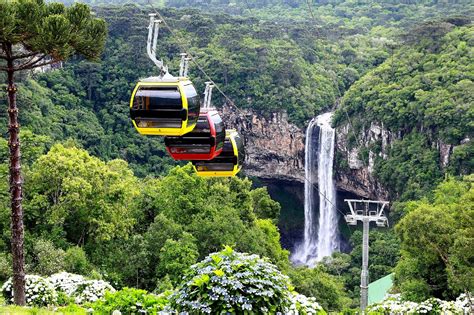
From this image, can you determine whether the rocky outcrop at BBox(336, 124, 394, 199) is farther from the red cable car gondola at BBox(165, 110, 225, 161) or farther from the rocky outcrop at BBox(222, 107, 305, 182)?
the red cable car gondola at BBox(165, 110, 225, 161)

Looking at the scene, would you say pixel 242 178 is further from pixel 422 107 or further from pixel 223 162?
pixel 223 162

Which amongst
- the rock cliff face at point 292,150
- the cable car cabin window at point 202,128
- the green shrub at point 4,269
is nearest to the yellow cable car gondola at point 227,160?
the cable car cabin window at point 202,128

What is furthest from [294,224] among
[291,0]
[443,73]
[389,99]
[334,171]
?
[291,0]

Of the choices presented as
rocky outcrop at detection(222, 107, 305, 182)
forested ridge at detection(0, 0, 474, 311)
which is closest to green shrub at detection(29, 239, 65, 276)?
forested ridge at detection(0, 0, 474, 311)

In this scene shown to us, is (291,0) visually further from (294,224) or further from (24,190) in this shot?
(24,190)

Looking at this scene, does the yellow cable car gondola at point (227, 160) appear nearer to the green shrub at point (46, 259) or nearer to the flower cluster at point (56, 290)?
the flower cluster at point (56, 290)

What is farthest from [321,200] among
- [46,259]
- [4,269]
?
[4,269]
